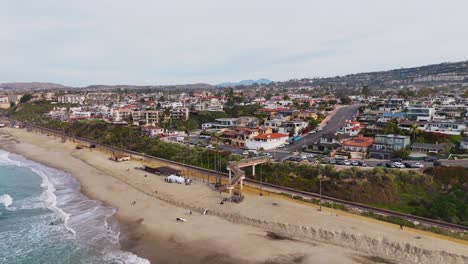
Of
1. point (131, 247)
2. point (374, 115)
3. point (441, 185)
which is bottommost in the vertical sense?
point (131, 247)

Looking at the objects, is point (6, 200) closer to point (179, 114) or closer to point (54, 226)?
point (54, 226)

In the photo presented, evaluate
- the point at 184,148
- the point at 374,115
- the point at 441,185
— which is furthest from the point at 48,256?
the point at 374,115

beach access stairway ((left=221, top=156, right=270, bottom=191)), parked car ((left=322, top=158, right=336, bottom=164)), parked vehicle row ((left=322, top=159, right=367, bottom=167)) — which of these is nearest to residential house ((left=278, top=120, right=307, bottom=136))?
parked car ((left=322, top=158, right=336, bottom=164))

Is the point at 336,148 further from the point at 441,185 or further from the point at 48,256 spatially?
the point at 48,256

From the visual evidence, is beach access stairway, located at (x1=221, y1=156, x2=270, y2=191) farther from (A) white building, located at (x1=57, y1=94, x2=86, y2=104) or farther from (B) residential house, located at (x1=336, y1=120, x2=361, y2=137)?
(A) white building, located at (x1=57, y1=94, x2=86, y2=104)

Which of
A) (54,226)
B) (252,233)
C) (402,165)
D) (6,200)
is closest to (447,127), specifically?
(402,165)

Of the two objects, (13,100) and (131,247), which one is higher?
(13,100)
